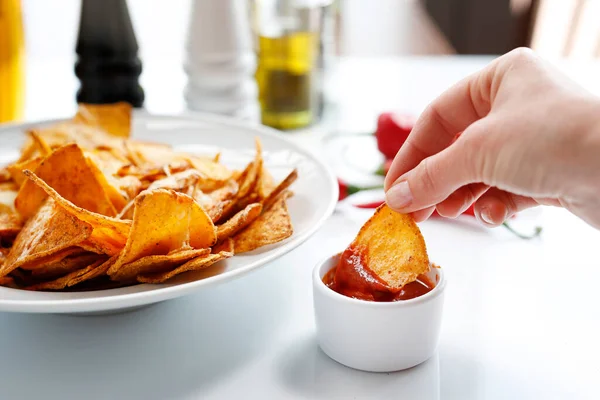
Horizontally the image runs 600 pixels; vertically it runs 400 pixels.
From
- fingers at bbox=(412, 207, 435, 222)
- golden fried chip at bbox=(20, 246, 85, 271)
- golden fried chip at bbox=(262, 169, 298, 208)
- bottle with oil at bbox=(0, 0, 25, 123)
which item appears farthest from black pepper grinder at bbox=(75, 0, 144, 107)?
fingers at bbox=(412, 207, 435, 222)

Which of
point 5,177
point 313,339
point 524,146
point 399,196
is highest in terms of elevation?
point 524,146

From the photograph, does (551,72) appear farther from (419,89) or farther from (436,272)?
(419,89)

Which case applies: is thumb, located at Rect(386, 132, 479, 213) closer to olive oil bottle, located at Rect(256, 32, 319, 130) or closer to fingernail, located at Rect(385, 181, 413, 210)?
fingernail, located at Rect(385, 181, 413, 210)

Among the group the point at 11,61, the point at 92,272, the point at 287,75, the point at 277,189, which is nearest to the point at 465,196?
the point at 277,189

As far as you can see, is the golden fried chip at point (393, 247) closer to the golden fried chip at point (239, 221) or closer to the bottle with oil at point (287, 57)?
the golden fried chip at point (239, 221)

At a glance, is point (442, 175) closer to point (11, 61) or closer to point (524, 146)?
point (524, 146)
